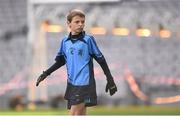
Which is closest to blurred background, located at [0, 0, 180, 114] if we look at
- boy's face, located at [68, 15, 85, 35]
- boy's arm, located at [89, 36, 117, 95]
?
boy's arm, located at [89, 36, 117, 95]

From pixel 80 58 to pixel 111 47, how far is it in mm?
21800

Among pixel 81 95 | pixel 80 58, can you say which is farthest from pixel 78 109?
pixel 80 58

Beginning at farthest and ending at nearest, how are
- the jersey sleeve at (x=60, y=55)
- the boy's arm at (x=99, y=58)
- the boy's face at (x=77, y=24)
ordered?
1. the jersey sleeve at (x=60, y=55)
2. the boy's arm at (x=99, y=58)
3. the boy's face at (x=77, y=24)

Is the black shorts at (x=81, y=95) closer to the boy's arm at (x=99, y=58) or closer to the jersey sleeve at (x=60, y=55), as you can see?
the boy's arm at (x=99, y=58)

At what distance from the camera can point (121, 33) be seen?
89.6 feet

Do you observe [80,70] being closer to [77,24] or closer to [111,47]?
[77,24]

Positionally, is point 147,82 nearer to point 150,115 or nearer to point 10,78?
point 10,78

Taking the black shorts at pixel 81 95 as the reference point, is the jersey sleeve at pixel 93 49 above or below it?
above

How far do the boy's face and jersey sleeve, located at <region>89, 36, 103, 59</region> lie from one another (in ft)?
0.49

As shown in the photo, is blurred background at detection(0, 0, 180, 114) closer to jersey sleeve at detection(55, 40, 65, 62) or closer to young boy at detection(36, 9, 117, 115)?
jersey sleeve at detection(55, 40, 65, 62)

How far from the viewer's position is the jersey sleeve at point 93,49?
6.23 m

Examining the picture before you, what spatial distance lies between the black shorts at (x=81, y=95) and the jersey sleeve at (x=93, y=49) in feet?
0.89

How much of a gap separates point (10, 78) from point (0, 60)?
4.30 ft

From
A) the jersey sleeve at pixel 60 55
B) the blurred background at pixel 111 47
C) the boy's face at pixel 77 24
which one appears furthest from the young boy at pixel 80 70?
the blurred background at pixel 111 47
